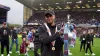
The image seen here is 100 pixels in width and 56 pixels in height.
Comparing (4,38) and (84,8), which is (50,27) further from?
(84,8)

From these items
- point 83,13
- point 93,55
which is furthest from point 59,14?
Answer: point 93,55

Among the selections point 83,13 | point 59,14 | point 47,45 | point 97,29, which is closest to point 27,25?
point 59,14

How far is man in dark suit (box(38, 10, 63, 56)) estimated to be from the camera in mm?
4406

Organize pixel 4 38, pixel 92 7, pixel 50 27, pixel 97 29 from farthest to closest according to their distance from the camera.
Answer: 1. pixel 92 7
2. pixel 97 29
3. pixel 4 38
4. pixel 50 27

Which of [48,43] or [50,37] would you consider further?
[48,43]

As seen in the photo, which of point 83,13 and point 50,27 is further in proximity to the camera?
point 83,13

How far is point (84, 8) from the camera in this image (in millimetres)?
70188

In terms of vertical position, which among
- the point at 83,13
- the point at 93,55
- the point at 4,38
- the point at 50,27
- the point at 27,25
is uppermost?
the point at 50,27

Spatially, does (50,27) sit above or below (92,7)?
above

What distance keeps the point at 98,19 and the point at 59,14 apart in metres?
12.8

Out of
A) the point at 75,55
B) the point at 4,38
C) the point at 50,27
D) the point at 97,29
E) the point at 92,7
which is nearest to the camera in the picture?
the point at 50,27

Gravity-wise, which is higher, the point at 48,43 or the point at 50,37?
the point at 50,37

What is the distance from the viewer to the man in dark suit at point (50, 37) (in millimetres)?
4406

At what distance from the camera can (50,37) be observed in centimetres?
439
